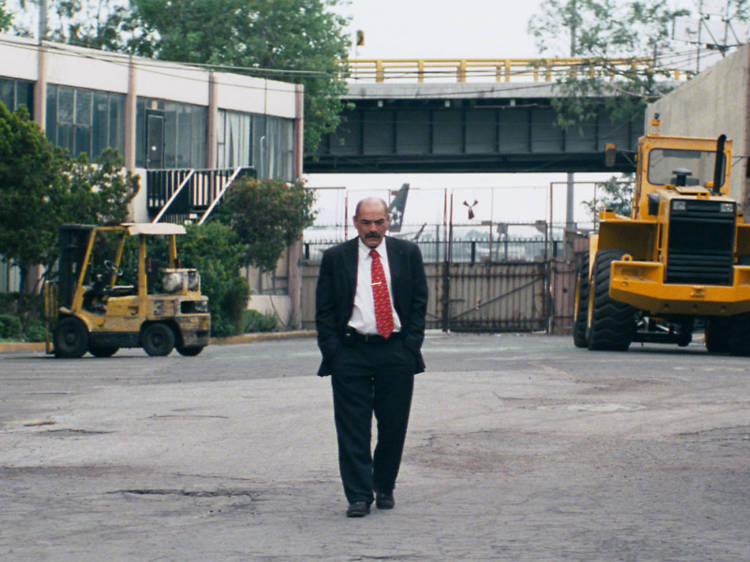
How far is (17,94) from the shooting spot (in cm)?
4141

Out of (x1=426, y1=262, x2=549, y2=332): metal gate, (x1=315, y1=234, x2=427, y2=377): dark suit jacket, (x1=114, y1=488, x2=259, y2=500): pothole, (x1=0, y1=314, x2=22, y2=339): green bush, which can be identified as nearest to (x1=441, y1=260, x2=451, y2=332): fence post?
(x1=426, y1=262, x2=549, y2=332): metal gate

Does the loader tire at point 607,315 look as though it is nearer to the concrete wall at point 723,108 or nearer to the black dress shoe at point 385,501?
the concrete wall at point 723,108

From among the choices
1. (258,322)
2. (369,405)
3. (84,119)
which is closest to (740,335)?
(369,405)

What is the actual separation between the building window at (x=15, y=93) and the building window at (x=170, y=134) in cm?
A: 494

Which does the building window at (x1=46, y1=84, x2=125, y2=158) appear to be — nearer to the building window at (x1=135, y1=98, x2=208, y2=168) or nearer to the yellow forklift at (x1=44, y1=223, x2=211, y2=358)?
the building window at (x1=135, y1=98, x2=208, y2=168)

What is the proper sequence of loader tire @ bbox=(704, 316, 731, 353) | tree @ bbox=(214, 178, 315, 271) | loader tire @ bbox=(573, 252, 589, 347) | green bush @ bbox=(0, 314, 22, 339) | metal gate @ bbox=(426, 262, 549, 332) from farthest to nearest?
metal gate @ bbox=(426, 262, 549, 332)
tree @ bbox=(214, 178, 315, 271)
green bush @ bbox=(0, 314, 22, 339)
loader tire @ bbox=(573, 252, 589, 347)
loader tire @ bbox=(704, 316, 731, 353)

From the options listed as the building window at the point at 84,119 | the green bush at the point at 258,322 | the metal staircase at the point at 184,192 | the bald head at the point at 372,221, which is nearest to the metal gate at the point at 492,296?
the green bush at the point at 258,322

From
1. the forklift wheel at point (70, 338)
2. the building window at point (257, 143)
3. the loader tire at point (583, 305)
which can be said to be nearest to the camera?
the loader tire at point (583, 305)

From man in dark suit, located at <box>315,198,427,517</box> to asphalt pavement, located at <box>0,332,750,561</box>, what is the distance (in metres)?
0.43

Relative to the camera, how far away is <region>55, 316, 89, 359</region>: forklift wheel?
26297 mm

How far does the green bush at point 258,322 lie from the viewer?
143 ft

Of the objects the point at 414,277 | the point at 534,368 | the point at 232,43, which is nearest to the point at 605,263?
the point at 534,368

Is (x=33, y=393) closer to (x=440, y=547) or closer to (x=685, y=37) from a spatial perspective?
(x=440, y=547)

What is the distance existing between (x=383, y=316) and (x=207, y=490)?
1.83m
